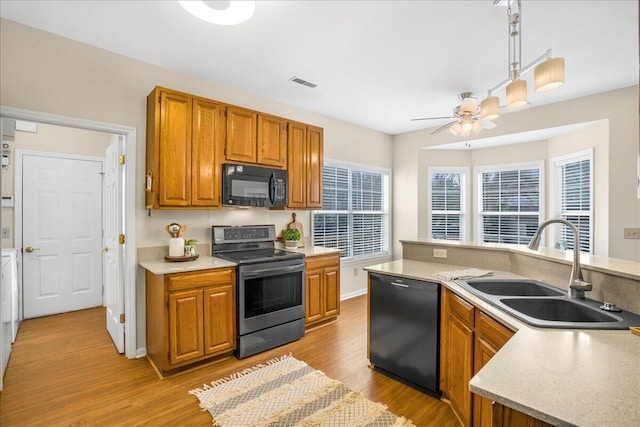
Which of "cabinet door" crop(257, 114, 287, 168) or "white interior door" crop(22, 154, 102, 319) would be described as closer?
"cabinet door" crop(257, 114, 287, 168)

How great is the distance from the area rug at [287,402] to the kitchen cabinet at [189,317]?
344 mm

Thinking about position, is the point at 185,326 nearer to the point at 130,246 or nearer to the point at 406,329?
the point at 130,246

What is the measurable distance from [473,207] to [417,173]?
4.01 feet

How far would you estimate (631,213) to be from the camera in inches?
141

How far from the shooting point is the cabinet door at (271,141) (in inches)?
140

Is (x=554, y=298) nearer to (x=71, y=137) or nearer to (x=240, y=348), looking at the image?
(x=240, y=348)

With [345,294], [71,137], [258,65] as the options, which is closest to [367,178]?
[345,294]

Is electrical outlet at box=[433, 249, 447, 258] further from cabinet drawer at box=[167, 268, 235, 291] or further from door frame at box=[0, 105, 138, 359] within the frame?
door frame at box=[0, 105, 138, 359]

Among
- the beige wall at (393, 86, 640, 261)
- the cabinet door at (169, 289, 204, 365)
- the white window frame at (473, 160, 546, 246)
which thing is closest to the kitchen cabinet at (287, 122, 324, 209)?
the cabinet door at (169, 289, 204, 365)

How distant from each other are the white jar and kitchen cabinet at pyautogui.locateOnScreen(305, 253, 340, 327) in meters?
1.32

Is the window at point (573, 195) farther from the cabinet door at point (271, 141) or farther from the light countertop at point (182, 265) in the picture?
the light countertop at point (182, 265)

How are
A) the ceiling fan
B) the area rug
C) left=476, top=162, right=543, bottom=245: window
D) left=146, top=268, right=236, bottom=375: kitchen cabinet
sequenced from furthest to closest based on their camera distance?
1. left=476, top=162, right=543, bottom=245: window
2. the ceiling fan
3. left=146, top=268, right=236, bottom=375: kitchen cabinet
4. the area rug

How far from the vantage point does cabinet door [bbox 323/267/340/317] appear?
387 cm

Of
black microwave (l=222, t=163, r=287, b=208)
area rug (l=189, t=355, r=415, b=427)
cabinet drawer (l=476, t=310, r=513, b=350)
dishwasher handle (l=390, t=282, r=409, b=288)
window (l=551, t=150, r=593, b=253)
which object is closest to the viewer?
cabinet drawer (l=476, t=310, r=513, b=350)
